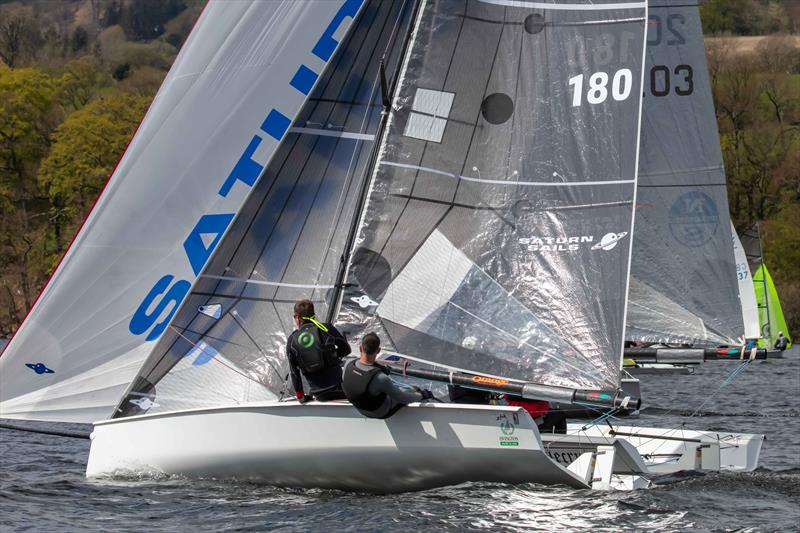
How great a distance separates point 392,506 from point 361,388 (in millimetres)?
719

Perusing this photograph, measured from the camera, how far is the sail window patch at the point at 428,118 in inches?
360

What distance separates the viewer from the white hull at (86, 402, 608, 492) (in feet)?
25.8

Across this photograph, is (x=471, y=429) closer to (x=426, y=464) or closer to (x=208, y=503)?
(x=426, y=464)

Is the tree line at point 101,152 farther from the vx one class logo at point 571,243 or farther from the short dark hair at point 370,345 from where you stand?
the short dark hair at point 370,345

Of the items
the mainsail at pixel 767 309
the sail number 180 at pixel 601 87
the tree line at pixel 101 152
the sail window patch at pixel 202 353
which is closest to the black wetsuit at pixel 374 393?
the sail window patch at pixel 202 353

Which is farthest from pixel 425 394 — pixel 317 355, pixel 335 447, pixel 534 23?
pixel 534 23

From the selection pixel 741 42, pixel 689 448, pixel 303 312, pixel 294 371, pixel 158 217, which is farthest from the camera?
pixel 741 42

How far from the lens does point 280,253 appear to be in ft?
31.3

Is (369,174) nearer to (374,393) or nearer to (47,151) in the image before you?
(374,393)

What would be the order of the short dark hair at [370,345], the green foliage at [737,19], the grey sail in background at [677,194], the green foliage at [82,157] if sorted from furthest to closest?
the green foliage at [737,19]
the green foliage at [82,157]
the grey sail in background at [677,194]
the short dark hair at [370,345]

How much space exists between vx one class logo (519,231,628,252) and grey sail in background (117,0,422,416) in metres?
1.39

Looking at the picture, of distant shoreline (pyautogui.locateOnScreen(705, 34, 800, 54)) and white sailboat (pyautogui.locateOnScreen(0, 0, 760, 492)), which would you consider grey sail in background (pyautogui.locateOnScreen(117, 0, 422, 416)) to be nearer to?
white sailboat (pyautogui.locateOnScreen(0, 0, 760, 492))

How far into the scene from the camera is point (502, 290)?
8789mm

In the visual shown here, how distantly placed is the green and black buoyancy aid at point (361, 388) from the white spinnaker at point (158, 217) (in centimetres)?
194
